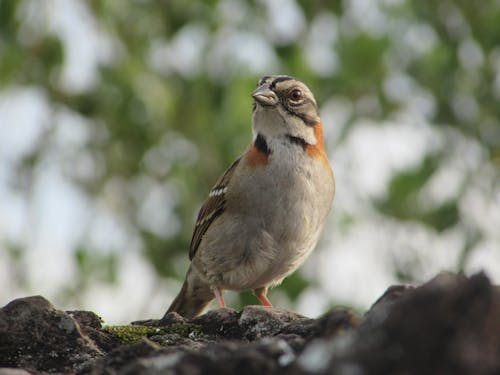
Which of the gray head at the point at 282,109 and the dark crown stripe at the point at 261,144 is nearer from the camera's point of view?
the dark crown stripe at the point at 261,144

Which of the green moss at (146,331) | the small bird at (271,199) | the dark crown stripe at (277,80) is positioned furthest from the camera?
the dark crown stripe at (277,80)

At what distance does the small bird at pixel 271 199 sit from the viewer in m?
7.04

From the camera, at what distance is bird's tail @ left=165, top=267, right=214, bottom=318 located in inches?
324

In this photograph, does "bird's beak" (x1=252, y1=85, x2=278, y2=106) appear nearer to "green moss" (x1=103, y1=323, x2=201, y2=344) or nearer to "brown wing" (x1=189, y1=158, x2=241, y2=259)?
"brown wing" (x1=189, y1=158, x2=241, y2=259)

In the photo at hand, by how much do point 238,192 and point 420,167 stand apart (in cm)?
459

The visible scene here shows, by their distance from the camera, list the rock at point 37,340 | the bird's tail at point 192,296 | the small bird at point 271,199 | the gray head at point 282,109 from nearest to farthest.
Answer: the rock at point 37,340, the small bird at point 271,199, the gray head at point 282,109, the bird's tail at point 192,296

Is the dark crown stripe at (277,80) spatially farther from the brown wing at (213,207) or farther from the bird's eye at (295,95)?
the brown wing at (213,207)

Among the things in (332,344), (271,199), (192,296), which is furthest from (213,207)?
(332,344)

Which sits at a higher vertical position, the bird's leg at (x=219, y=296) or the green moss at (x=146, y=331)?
the bird's leg at (x=219, y=296)

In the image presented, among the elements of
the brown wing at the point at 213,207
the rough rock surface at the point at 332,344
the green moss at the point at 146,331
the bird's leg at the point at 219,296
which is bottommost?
the rough rock surface at the point at 332,344

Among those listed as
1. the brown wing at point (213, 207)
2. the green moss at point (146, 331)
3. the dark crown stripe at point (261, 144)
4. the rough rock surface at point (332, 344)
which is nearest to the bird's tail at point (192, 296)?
the brown wing at point (213, 207)

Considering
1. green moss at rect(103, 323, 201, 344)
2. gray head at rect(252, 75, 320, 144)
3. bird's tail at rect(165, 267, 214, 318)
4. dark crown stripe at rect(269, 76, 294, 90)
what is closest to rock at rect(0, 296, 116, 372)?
green moss at rect(103, 323, 201, 344)

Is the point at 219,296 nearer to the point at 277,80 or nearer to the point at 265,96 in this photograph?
the point at 265,96

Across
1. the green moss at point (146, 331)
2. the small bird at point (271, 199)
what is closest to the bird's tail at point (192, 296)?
the small bird at point (271, 199)
